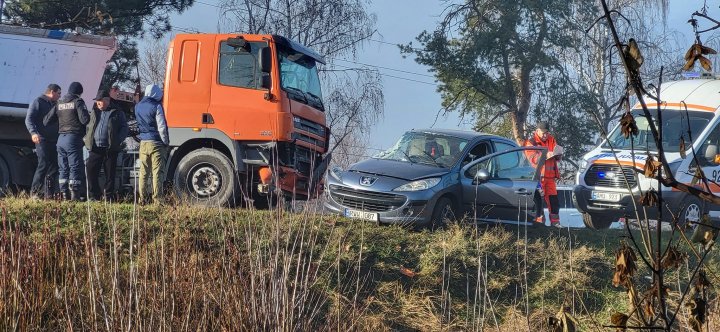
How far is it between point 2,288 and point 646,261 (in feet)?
14.2

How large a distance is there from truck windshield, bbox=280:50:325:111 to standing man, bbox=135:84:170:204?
5.79 ft

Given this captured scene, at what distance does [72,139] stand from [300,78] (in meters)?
3.15

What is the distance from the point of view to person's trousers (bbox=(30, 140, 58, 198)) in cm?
1252

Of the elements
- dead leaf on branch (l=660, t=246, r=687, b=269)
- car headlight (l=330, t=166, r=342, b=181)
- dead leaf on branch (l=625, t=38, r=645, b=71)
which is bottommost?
dead leaf on branch (l=660, t=246, r=687, b=269)

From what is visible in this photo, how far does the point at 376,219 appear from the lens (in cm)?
1133

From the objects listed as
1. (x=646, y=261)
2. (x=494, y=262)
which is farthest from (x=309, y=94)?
(x=646, y=261)

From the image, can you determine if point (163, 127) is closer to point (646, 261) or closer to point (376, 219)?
point (376, 219)

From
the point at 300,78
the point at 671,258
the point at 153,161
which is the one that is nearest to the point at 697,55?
the point at 671,258

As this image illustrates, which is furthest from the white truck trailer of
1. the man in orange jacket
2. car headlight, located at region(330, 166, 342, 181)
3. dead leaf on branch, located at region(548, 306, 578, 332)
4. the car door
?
dead leaf on branch, located at region(548, 306, 578, 332)

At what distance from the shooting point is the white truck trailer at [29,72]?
13.3 metres

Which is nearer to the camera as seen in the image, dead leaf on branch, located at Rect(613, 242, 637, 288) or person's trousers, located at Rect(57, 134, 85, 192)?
dead leaf on branch, located at Rect(613, 242, 637, 288)

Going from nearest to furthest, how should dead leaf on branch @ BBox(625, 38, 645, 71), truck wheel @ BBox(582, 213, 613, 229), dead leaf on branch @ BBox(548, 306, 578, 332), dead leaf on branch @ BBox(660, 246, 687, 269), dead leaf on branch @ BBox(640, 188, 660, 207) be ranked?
dead leaf on branch @ BBox(625, 38, 645, 71) → dead leaf on branch @ BBox(640, 188, 660, 207) → dead leaf on branch @ BBox(660, 246, 687, 269) → dead leaf on branch @ BBox(548, 306, 578, 332) → truck wheel @ BBox(582, 213, 613, 229)

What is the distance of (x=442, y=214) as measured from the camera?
11680 mm

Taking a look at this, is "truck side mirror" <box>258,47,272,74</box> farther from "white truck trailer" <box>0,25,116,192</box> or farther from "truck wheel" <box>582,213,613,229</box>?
"truck wheel" <box>582,213,613,229</box>
